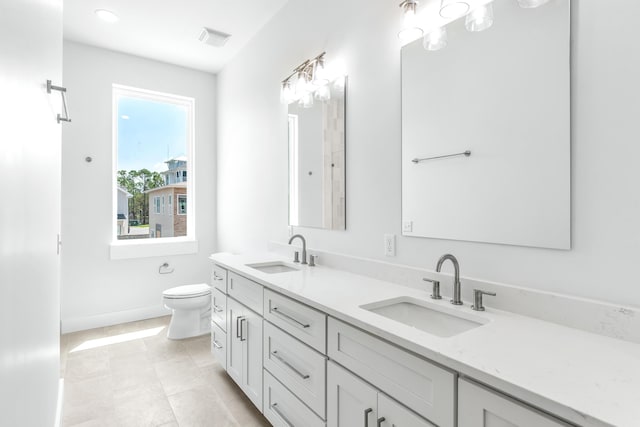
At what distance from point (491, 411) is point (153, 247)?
3661 millimetres

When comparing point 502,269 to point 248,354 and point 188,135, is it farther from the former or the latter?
point 188,135

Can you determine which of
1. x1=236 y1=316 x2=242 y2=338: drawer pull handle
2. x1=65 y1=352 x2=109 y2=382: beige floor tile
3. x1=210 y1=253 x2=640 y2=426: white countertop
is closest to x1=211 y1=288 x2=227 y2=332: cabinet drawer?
x1=236 y1=316 x2=242 y2=338: drawer pull handle

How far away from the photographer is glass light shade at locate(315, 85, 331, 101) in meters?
2.20

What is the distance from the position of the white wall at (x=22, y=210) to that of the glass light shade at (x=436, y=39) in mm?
1416

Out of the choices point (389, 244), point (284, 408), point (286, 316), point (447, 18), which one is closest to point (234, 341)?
point (284, 408)

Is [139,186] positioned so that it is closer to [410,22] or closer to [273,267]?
[273,267]

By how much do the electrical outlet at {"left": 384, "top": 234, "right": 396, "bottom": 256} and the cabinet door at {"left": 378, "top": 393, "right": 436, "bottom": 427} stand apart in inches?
31.7

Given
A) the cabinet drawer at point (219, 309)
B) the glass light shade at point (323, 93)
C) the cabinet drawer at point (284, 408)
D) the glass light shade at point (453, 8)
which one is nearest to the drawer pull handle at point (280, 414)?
the cabinet drawer at point (284, 408)

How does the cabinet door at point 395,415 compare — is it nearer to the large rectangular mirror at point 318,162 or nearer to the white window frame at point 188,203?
the large rectangular mirror at point 318,162

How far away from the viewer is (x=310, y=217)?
2.42 metres

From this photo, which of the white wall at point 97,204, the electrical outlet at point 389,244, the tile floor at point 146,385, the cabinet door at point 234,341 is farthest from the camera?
the white wall at point 97,204

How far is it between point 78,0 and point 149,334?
2.89m

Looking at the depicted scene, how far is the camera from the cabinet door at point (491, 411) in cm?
Answer: 74

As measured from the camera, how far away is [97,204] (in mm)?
3402
